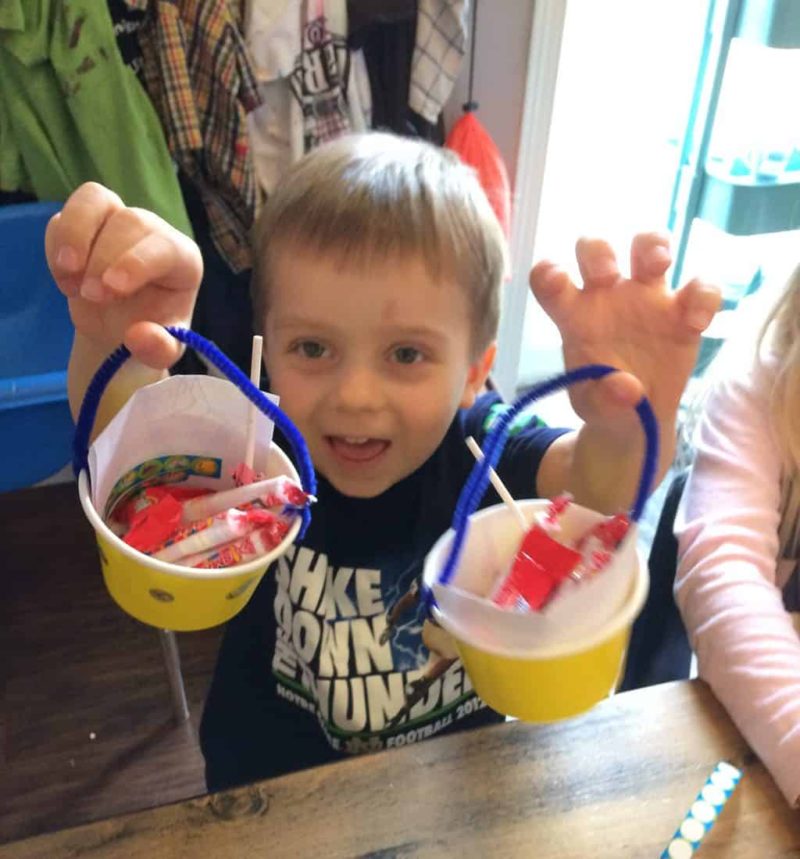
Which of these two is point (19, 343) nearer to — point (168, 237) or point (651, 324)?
point (168, 237)

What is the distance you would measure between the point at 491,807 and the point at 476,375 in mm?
411

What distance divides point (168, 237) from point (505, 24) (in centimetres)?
158

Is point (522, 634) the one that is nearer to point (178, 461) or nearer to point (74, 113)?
point (178, 461)

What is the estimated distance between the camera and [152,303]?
2.00 feet

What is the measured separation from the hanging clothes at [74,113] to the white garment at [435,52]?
0.53 metres

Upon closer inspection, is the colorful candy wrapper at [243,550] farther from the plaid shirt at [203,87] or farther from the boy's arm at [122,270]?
the plaid shirt at [203,87]

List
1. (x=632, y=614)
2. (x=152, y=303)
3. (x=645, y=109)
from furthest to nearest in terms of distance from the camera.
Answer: (x=645, y=109)
(x=152, y=303)
(x=632, y=614)

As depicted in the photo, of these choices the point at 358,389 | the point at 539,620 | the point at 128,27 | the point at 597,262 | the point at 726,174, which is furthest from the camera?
the point at 726,174

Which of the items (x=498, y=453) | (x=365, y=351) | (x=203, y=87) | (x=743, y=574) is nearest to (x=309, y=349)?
(x=365, y=351)

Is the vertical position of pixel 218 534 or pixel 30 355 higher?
pixel 218 534

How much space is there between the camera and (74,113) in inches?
58.2

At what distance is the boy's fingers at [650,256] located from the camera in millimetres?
559

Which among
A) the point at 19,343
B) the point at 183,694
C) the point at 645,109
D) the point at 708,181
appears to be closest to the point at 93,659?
the point at 183,694

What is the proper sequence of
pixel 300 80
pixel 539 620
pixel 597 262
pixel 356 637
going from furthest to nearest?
1. pixel 300 80
2. pixel 356 637
3. pixel 597 262
4. pixel 539 620
